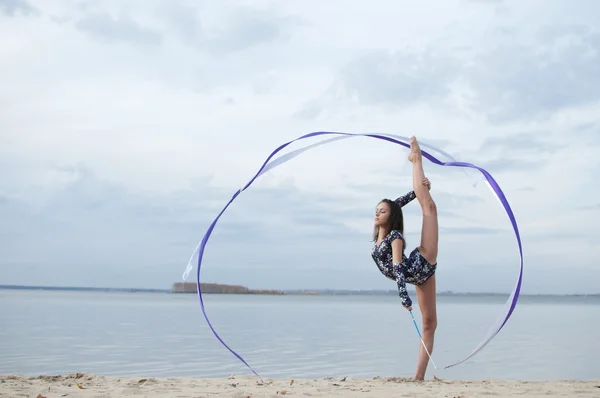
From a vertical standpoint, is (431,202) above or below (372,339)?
above

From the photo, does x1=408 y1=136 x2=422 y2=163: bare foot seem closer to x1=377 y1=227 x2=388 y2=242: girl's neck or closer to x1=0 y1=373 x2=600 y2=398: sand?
x1=377 y1=227 x2=388 y2=242: girl's neck

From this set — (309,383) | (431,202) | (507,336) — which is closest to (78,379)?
(309,383)

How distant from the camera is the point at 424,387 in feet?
22.4

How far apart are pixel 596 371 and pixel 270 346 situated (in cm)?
723

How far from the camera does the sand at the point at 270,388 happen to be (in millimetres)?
6375

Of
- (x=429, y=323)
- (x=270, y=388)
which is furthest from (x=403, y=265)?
(x=270, y=388)

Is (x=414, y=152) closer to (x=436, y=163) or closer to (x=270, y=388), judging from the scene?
(x=436, y=163)

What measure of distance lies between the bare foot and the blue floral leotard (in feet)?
1.13

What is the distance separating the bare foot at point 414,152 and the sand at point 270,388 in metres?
2.22

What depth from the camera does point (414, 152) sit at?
723cm

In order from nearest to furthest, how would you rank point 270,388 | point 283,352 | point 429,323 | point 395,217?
point 270,388
point 395,217
point 429,323
point 283,352

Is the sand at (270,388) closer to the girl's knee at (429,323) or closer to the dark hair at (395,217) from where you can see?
the girl's knee at (429,323)

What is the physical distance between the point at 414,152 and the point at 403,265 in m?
1.16

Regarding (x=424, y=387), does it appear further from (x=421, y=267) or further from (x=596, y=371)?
(x=596, y=371)
